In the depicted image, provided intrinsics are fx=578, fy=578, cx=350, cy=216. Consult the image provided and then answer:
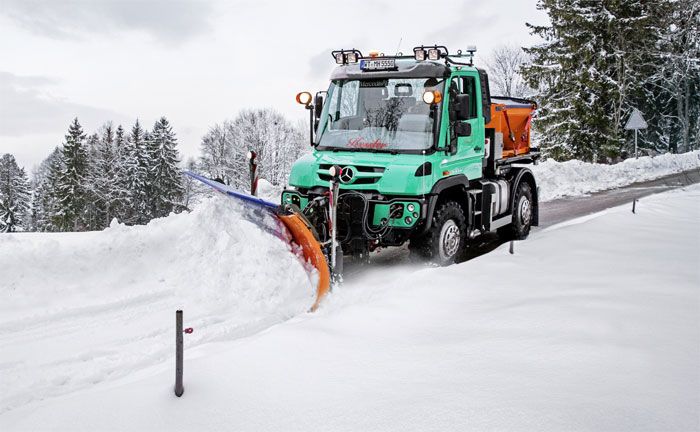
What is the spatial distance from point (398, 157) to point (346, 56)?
1.80 m

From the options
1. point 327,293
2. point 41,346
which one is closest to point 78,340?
point 41,346

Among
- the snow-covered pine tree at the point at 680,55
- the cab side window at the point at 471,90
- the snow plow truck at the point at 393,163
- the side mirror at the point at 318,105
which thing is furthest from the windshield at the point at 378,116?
the snow-covered pine tree at the point at 680,55

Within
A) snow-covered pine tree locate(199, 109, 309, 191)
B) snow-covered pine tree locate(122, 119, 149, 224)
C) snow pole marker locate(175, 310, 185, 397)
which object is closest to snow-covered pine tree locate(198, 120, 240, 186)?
snow-covered pine tree locate(199, 109, 309, 191)

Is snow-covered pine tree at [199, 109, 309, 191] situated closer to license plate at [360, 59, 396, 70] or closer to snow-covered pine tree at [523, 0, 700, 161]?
snow-covered pine tree at [523, 0, 700, 161]

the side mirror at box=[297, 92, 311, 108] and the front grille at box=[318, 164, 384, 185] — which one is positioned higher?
the side mirror at box=[297, 92, 311, 108]

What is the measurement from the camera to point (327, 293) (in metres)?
5.96

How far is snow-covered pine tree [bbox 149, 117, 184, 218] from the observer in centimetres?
4788

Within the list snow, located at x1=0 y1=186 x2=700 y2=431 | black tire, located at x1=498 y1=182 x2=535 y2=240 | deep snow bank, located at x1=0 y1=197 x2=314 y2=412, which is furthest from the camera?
black tire, located at x1=498 y1=182 x2=535 y2=240

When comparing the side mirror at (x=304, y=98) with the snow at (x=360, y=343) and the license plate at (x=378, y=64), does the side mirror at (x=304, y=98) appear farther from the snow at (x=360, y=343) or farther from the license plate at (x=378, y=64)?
the snow at (x=360, y=343)

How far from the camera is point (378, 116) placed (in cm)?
755

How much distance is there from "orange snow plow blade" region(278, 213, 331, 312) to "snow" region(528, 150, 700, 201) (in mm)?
10811

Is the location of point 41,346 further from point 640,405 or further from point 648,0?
point 648,0

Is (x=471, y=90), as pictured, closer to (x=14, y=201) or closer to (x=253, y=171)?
(x=253, y=171)

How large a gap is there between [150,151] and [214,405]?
48325mm
